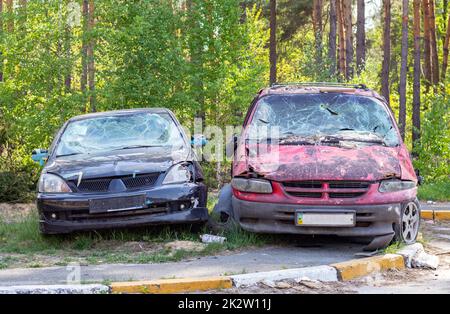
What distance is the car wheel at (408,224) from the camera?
790 centimetres

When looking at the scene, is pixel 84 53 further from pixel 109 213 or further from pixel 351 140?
pixel 351 140

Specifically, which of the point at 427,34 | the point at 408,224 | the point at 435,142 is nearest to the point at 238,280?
the point at 408,224

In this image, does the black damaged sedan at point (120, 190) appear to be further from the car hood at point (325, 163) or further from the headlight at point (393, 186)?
the headlight at point (393, 186)

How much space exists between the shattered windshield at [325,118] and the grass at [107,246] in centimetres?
141

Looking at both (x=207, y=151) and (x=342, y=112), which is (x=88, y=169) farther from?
(x=207, y=151)

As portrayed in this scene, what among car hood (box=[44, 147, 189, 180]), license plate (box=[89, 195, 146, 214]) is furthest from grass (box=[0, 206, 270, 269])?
car hood (box=[44, 147, 189, 180])

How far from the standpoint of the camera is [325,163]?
7824mm

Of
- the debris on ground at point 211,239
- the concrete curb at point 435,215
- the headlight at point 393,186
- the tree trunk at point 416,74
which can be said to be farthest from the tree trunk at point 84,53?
the headlight at point 393,186

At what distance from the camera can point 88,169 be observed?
823cm

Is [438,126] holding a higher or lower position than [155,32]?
lower

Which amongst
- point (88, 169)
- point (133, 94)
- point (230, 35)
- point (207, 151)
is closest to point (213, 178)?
point (207, 151)

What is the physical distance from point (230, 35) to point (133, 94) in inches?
203

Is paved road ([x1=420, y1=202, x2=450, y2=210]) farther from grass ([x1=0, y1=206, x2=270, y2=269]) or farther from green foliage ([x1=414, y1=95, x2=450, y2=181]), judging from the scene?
green foliage ([x1=414, y1=95, x2=450, y2=181])
